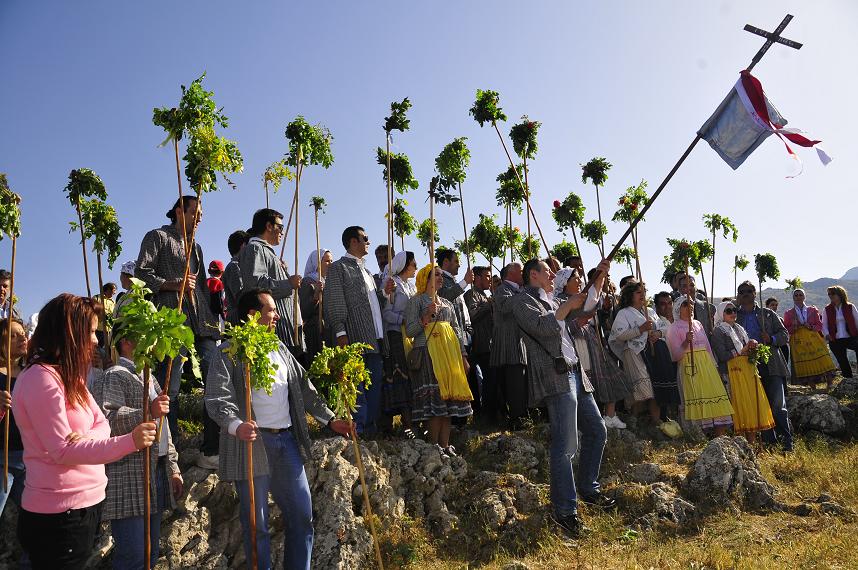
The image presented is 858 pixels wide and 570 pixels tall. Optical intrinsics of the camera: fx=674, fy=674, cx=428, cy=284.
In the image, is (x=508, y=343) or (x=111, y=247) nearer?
(x=111, y=247)

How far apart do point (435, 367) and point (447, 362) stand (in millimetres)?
146

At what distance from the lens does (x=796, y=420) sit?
1107 cm

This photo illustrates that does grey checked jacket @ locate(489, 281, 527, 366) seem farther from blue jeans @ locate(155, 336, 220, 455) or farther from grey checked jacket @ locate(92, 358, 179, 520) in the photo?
grey checked jacket @ locate(92, 358, 179, 520)

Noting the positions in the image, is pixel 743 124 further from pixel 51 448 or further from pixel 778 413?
pixel 51 448

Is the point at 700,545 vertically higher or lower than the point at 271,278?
lower

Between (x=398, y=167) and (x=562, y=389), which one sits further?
(x=398, y=167)

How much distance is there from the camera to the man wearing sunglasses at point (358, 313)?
727 cm

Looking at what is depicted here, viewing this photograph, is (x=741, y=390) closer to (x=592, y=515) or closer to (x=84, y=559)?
(x=592, y=515)

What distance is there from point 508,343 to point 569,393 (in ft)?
7.01

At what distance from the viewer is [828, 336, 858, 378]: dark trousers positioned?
14.2m

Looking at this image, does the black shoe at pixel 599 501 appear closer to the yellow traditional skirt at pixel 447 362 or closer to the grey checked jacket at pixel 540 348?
the grey checked jacket at pixel 540 348

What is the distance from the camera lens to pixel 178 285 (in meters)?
6.34

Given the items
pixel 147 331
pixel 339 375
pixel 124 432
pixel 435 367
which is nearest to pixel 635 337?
pixel 435 367

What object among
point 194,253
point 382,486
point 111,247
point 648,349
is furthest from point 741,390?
point 111,247
